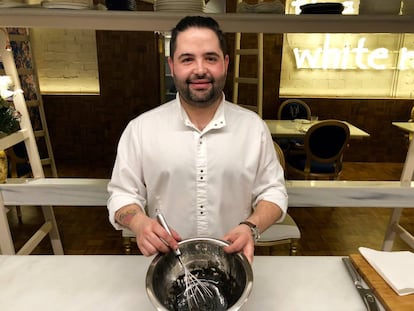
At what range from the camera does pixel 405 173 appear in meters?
2.06

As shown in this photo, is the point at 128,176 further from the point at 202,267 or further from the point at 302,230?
the point at 302,230

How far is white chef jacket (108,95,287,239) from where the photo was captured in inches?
50.6

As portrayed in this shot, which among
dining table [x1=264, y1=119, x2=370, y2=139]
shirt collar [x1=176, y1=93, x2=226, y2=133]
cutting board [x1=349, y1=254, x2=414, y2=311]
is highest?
shirt collar [x1=176, y1=93, x2=226, y2=133]

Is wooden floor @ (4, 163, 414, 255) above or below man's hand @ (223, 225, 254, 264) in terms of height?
below

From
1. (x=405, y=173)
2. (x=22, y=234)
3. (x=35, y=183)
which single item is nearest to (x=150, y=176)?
(x=35, y=183)

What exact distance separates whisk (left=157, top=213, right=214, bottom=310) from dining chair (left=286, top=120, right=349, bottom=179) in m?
2.64

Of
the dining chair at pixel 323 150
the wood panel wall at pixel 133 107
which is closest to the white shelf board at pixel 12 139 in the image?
the dining chair at pixel 323 150

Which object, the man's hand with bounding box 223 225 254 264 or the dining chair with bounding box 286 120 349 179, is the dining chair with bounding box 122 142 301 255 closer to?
the man's hand with bounding box 223 225 254 264

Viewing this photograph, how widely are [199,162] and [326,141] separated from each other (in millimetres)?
2364

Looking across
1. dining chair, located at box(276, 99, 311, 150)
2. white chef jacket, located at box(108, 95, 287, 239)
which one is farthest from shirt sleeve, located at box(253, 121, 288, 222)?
dining chair, located at box(276, 99, 311, 150)

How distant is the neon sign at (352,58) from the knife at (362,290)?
4.55 m

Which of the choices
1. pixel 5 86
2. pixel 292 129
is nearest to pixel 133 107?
pixel 292 129

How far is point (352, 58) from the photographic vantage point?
17.1ft

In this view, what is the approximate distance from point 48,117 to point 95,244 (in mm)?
2786
